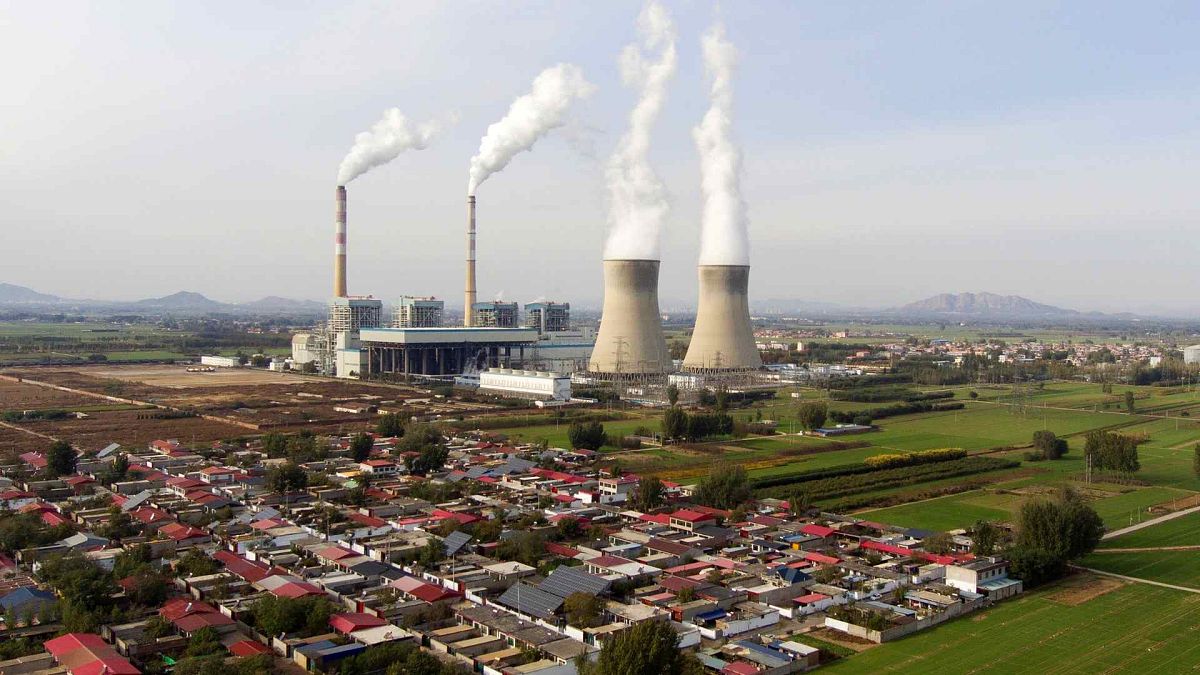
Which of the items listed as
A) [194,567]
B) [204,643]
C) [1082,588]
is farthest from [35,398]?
[1082,588]

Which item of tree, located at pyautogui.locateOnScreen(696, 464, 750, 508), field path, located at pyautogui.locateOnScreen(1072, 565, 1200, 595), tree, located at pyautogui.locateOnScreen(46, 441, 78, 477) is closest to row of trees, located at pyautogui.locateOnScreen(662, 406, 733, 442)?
tree, located at pyautogui.locateOnScreen(696, 464, 750, 508)

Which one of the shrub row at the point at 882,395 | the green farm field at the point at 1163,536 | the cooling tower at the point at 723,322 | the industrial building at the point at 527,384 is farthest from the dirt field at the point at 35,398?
the green farm field at the point at 1163,536

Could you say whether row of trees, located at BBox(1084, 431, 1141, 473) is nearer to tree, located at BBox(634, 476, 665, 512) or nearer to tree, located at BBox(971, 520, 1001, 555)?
tree, located at BBox(971, 520, 1001, 555)

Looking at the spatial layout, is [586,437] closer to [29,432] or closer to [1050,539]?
[1050,539]

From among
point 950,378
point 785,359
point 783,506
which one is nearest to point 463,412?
point 783,506

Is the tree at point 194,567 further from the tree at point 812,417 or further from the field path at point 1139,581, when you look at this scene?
the tree at point 812,417
